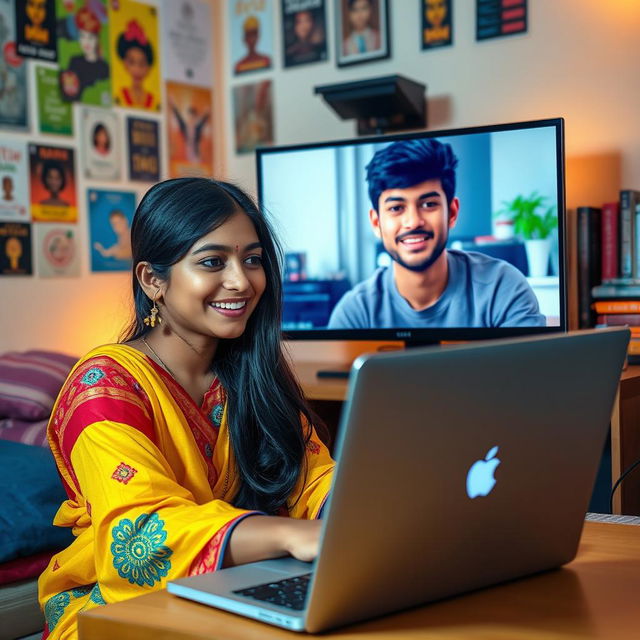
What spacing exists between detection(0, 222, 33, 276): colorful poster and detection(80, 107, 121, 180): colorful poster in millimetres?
325

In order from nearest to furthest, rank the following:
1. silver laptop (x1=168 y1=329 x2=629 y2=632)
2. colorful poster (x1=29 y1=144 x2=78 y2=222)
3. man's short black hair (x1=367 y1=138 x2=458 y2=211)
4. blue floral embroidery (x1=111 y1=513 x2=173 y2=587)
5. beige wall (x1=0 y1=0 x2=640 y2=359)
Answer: silver laptop (x1=168 y1=329 x2=629 y2=632) < blue floral embroidery (x1=111 y1=513 x2=173 y2=587) < man's short black hair (x1=367 y1=138 x2=458 y2=211) < beige wall (x1=0 y1=0 x2=640 y2=359) < colorful poster (x1=29 y1=144 x2=78 y2=222)

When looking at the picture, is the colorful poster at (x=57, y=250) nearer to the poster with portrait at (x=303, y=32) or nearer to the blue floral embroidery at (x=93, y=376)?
the poster with portrait at (x=303, y=32)

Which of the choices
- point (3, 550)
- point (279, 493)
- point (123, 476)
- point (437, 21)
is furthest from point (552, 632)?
point (437, 21)

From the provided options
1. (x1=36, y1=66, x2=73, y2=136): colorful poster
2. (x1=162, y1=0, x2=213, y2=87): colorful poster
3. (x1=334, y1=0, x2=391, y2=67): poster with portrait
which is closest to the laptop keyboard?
(x1=36, y1=66, x2=73, y2=136): colorful poster

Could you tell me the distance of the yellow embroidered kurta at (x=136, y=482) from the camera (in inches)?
41.2

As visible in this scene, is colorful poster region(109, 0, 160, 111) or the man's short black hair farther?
colorful poster region(109, 0, 160, 111)

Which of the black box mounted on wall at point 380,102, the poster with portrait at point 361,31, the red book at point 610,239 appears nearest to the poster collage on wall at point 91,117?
the poster with portrait at point 361,31

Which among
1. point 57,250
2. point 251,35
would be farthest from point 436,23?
point 57,250

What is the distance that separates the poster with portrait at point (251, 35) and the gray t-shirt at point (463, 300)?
1.15 m

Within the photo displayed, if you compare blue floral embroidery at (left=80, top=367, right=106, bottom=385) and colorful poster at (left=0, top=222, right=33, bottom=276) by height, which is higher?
colorful poster at (left=0, top=222, right=33, bottom=276)

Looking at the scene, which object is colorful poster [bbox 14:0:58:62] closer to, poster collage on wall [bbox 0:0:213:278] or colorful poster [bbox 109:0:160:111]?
poster collage on wall [bbox 0:0:213:278]

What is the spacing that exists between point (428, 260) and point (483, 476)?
5.63 feet

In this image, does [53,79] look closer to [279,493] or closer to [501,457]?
[279,493]

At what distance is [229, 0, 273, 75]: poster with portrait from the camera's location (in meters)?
3.32
